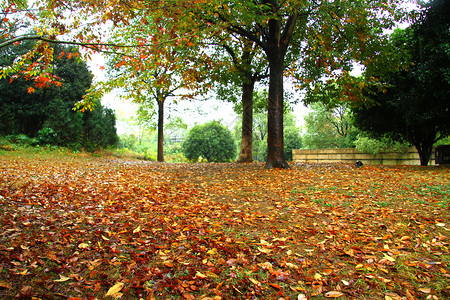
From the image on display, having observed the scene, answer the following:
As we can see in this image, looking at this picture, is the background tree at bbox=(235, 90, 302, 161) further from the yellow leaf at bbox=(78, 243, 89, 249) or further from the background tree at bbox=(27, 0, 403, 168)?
the yellow leaf at bbox=(78, 243, 89, 249)

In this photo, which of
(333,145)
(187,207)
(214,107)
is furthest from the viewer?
(333,145)

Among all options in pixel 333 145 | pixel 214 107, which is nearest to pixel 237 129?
pixel 333 145

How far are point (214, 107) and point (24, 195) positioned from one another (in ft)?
42.3

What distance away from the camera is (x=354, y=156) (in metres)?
15.7

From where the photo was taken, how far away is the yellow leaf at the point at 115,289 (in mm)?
2270

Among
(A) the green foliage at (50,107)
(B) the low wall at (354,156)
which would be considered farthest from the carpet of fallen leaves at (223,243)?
(B) the low wall at (354,156)

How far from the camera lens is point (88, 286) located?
7.70 ft

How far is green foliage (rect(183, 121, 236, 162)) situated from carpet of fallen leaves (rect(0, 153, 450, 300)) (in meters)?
14.8

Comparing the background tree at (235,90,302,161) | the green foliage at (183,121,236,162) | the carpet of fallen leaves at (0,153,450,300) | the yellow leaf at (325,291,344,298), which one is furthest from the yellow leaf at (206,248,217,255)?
the background tree at (235,90,302,161)

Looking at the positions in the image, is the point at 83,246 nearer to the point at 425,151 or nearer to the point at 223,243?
the point at 223,243

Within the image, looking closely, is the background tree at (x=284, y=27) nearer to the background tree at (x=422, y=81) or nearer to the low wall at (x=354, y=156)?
the background tree at (x=422, y=81)

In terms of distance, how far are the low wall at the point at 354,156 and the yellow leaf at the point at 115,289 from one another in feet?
46.2

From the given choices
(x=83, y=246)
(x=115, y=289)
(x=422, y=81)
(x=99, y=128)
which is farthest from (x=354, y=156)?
(x=115, y=289)

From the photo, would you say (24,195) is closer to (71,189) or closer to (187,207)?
(71,189)
